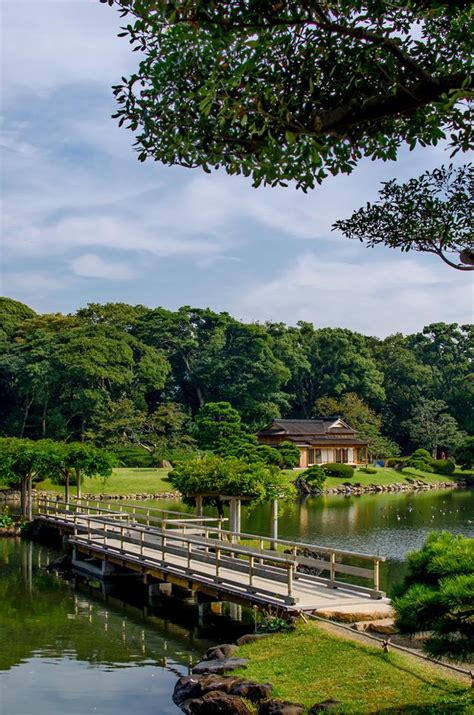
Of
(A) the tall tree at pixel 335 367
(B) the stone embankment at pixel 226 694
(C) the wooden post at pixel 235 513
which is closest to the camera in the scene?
(B) the stone embankment at pixel 226 694

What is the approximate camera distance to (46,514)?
29766 mm

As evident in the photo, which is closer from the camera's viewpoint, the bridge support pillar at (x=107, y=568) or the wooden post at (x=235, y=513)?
the bridge support pillar at (x=107, y=568)

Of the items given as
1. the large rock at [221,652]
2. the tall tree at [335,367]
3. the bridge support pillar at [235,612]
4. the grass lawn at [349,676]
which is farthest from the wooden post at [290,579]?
the tall tree at [335,367]

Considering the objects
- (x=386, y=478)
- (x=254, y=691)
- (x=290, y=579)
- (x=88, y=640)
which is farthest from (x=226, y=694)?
(x=386, y=478)

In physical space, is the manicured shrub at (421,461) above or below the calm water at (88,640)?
above

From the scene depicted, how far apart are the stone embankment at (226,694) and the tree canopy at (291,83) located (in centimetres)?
584

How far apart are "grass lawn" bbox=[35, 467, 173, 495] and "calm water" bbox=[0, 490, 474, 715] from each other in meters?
17.8

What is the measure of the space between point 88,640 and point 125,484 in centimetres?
3274

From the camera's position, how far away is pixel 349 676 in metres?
9.86

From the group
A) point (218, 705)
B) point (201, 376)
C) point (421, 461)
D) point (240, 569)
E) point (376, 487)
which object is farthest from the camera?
point (201, 376)

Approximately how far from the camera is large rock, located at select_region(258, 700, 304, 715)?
8867mm

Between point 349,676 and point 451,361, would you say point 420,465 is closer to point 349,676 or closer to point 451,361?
point 451,361

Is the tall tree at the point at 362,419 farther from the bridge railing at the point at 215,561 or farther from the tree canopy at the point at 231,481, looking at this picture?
the bridge railing at the point at 215,561

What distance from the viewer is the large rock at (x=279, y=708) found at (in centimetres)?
887
